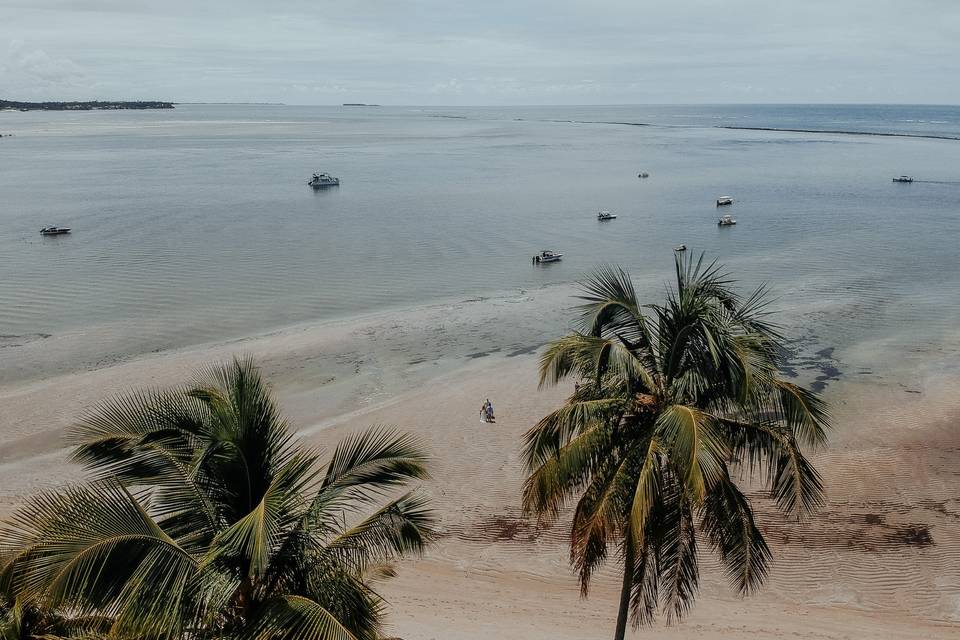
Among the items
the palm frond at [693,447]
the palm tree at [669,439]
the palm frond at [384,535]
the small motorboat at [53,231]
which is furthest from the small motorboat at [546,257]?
the palm frond at [384,535]

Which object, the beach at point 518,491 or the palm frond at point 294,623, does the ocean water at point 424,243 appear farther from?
the palm frond at point 294,623

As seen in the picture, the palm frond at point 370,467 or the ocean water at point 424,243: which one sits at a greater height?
the palm frond at point 370,467

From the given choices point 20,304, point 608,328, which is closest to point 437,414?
point 608,328

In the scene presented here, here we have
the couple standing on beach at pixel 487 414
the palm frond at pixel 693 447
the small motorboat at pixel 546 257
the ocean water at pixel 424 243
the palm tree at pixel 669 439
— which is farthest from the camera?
the small motorboat at pixel 546 257

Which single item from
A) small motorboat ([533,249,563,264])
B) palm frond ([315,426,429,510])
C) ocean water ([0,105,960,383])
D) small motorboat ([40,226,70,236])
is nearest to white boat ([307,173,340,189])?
ocean water ([0,105,960,383])

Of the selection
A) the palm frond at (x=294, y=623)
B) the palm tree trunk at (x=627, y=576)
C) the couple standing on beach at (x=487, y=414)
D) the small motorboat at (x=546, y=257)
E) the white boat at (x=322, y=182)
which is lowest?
the couple standing on beach at (x=487, y=414)

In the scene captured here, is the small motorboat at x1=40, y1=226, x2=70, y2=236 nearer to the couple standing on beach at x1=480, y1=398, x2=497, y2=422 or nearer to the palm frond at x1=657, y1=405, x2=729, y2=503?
the couple standing on beach at x1=480, y1=398, x2=497, y2=422

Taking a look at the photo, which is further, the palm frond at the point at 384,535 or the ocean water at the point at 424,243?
the ocean water at the point at 424,243
